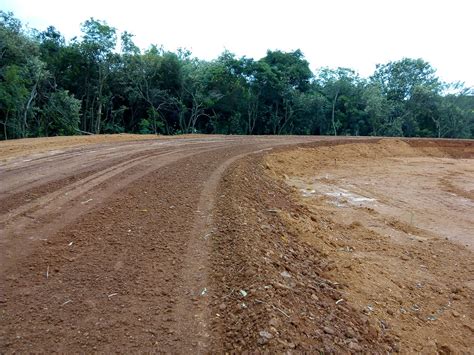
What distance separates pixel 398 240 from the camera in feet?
19.6

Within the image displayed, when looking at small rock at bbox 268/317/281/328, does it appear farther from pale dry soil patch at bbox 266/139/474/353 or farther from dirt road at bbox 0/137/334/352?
pale dry soil patch at bbox 266/139/474/353

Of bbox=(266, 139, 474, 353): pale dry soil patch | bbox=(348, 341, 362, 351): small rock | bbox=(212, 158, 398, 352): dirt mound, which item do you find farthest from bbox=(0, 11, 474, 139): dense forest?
bbox=(348, 341, 362, 351): small rock

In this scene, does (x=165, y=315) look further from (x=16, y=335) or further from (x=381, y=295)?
(x=381, y=295)

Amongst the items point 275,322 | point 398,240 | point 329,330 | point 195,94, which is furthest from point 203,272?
point 195,94

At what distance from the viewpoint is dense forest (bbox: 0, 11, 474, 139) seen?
19.3 meters

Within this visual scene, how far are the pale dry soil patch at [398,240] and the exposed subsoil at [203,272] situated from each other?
0.03m

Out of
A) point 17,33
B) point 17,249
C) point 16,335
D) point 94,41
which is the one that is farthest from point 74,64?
point 16,335

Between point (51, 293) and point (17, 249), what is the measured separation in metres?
1.01

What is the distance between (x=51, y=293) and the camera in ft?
Result: 8.82

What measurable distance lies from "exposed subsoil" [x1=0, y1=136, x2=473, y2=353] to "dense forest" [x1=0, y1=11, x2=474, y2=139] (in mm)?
15196

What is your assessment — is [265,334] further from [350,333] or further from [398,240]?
[398,240]

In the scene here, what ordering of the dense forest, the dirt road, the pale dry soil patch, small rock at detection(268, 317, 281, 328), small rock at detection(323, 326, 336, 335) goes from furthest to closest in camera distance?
the dense forest, the pale dry soil patch, small rock at detection(323, 326, 336, 335), small rock at detection(268, 317, 281, 328), the dirt road

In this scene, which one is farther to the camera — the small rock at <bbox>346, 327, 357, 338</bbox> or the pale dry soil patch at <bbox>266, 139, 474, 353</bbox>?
the pale dry soil patch at <bbox>266, 139, 474, 353</bbox>

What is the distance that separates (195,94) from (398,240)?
22.1 m
